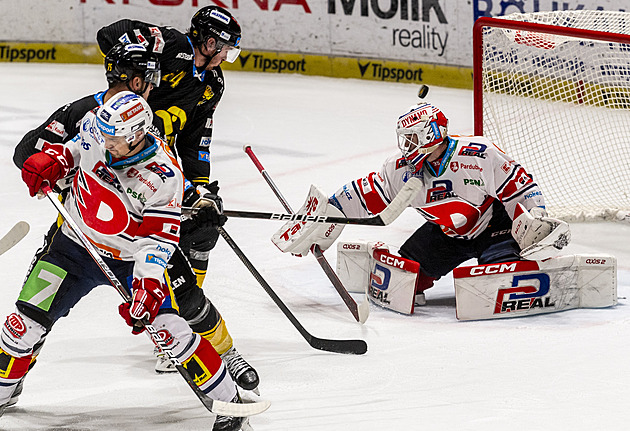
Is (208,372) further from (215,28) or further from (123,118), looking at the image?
(215,28)

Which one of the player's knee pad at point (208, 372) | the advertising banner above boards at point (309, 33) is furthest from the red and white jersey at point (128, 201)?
the advertising banner above boards at point (309, 33)

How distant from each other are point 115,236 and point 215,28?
115 cm

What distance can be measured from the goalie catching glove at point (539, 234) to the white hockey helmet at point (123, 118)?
1.82 m

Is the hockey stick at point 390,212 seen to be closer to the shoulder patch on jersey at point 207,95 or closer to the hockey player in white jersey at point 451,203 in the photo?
the hockey player in white jersey at point 451,203

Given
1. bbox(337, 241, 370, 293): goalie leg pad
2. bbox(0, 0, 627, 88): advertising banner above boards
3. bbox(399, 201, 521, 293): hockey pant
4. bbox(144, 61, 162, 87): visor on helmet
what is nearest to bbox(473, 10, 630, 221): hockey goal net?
bbox(399, 201, 521, 293): hockey pant

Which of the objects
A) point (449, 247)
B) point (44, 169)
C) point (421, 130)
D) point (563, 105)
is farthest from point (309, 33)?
point (44, 169)

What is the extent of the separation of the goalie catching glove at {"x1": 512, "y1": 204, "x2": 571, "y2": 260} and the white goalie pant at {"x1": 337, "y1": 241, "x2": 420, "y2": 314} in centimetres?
44

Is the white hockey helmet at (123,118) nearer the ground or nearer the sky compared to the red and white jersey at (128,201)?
nearer the sky

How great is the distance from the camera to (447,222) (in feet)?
13.3

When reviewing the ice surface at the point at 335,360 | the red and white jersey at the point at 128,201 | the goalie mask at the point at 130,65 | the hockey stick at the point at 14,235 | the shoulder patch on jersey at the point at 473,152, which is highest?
the goalie mask at the point at 130,65

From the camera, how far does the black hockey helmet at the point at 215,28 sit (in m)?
3.60

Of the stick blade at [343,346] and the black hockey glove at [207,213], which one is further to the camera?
the stick blade at [343,346]

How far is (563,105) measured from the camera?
5.84 m

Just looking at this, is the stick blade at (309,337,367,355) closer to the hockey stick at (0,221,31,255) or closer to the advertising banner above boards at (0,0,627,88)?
the hockey stick at (0,221,31,255)
